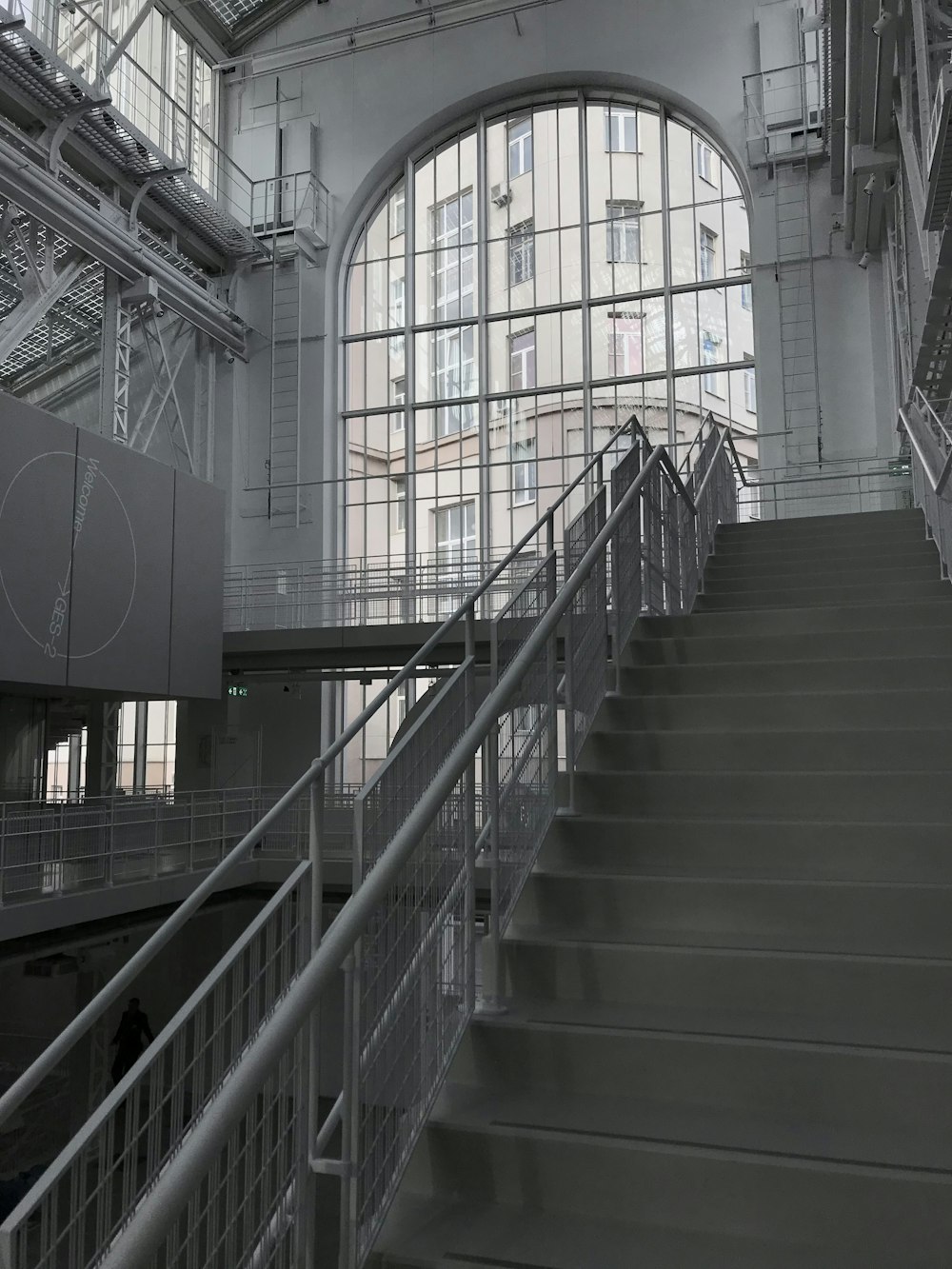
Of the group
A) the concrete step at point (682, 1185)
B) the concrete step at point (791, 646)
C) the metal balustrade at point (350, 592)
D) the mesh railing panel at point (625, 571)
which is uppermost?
the metal balustrade at point (350, 592)

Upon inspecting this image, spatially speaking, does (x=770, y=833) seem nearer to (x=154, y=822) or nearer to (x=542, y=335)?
(x=154, y=822)

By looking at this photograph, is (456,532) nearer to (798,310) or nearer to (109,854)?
(798,310)

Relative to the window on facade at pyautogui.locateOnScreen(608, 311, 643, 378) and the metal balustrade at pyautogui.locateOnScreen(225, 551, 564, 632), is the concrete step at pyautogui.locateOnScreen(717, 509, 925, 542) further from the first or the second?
the window on facade at pyautogui.locateOnScreen(608, 311, 643, 378)

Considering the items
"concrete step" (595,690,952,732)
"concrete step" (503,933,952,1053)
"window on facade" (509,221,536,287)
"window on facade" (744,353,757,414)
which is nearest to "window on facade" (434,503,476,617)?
"window on facade" (509,221,536,287)

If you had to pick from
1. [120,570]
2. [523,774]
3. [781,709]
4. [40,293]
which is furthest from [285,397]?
[523,774]

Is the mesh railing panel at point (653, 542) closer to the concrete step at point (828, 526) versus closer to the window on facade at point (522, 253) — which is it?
the concrete step at point (828, 526)

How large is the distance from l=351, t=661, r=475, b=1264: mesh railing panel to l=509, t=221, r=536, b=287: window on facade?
21336 mm

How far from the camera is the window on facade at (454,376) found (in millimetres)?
24172

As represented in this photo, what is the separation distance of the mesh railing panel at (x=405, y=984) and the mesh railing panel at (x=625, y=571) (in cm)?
219

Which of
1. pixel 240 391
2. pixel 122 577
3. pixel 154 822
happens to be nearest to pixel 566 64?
pixel 240 391

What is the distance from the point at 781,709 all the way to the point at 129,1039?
9.09 meters

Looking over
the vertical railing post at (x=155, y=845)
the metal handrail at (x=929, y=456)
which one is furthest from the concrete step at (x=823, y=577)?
the vertical railing post at (x=155, y=845)

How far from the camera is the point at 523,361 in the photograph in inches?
937

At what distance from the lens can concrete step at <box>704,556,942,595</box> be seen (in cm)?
827
